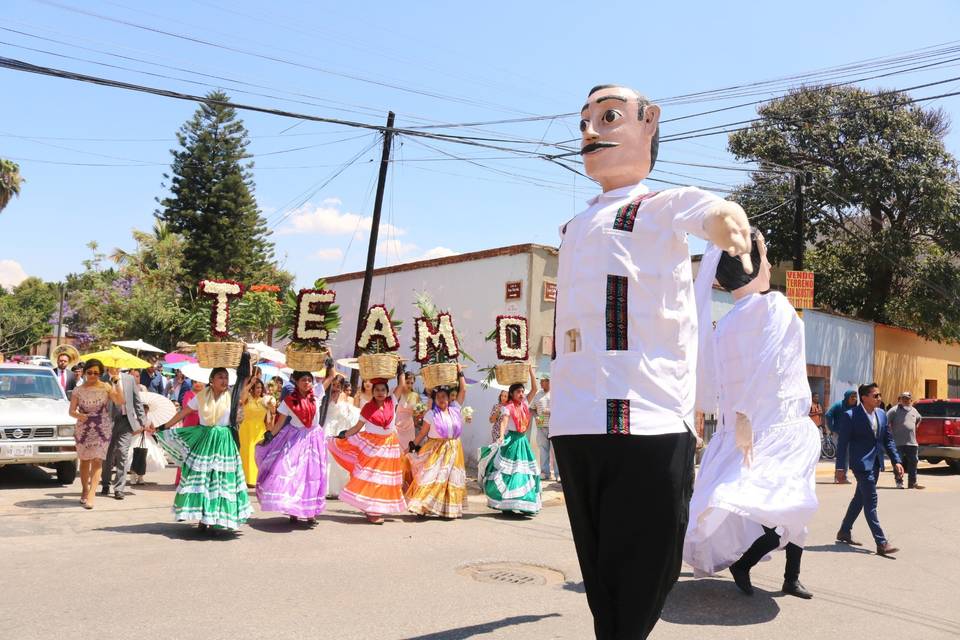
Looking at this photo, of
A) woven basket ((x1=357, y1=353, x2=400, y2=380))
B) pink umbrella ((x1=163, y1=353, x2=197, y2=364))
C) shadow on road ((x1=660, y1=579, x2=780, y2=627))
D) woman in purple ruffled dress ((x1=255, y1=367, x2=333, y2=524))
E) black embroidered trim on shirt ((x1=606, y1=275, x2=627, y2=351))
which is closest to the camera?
black embroidered trim on shirt ((x1=606, y1=275, x2=627, y2=351))

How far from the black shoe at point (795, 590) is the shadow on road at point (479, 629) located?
1972mm

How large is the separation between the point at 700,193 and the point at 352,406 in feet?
32.4

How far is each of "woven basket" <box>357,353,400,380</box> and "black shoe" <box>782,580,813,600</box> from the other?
460 centimetres

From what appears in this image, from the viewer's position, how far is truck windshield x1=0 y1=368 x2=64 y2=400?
1178cm

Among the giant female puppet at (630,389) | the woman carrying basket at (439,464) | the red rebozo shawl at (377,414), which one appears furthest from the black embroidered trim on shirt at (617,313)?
the woman carrying basket at (439,464)

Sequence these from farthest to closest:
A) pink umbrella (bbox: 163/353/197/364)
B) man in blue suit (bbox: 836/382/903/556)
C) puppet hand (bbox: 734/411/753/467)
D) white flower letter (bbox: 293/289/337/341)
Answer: pink umbrella (bbox: 163/353/197/364) < white flower letter (bbox: 293/289/337/341) < man in blue suit (bbox: 836/382/903/556) < puppet hand (bbox: 734/411/753/467)

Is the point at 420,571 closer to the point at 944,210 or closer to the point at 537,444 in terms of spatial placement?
the point at 537,444

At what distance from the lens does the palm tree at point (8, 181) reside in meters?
30.5

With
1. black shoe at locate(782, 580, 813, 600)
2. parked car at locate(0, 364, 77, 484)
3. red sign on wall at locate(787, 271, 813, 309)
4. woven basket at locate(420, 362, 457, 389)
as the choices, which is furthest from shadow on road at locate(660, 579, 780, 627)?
red sign on wall at locate(787, 271, 813, 309)

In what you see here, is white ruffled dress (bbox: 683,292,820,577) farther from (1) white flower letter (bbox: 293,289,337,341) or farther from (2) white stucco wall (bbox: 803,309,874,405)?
(2) white stucco wall (bbox: 803,309,874,405)

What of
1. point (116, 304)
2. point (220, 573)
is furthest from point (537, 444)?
point (116, 304)

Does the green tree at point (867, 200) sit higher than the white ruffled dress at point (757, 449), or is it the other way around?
the green tree at point (867, 200)

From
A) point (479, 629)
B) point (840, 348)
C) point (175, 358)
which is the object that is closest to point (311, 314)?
point (479, 629)

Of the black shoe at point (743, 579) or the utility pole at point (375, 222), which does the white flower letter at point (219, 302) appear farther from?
the utility pole at point (375, 222)
